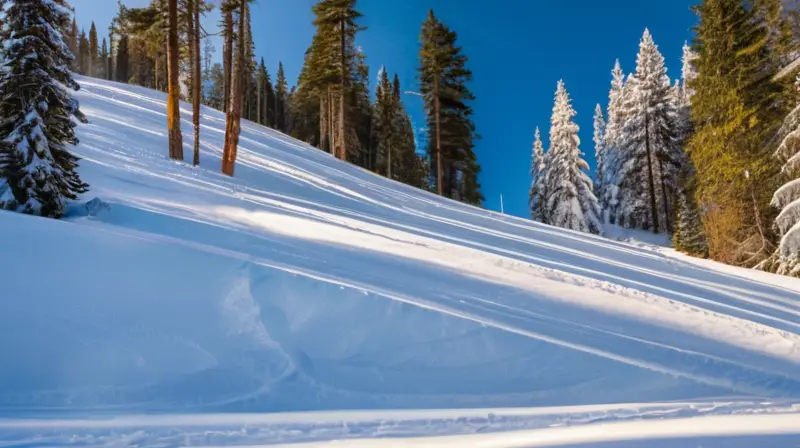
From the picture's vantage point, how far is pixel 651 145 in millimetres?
31828

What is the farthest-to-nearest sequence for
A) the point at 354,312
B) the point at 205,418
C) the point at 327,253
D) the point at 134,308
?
the point at 327,253
the point at 354,312
the point at 134,308
the point at 205,418

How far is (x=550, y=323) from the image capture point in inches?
186

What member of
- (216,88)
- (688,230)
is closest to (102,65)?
(216,88)

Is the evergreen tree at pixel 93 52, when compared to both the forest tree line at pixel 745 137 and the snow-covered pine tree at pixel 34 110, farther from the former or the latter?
the forest tree line at pixel 745 137

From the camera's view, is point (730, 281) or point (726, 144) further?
point (726, 144)

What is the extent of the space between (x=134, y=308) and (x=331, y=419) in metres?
2.41

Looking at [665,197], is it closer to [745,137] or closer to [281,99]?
[745,137]

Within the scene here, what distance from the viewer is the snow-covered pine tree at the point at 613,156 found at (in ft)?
115

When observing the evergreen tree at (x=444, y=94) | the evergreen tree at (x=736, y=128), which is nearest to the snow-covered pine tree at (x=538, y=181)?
the evergreen tree at (x=444, y=94)

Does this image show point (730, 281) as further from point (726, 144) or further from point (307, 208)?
point (726, 144)

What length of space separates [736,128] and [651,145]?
59.2 feet

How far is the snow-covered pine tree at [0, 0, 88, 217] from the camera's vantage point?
682 cm

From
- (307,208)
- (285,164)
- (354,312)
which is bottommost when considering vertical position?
(354,312)

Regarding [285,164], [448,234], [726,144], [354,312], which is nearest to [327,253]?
[354,312]
